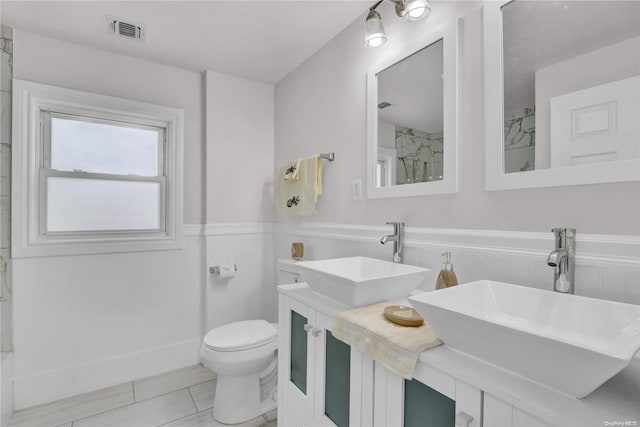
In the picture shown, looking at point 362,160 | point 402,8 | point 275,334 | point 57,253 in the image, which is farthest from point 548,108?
point 57,253

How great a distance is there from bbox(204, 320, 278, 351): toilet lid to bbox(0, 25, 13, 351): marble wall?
4.08ft

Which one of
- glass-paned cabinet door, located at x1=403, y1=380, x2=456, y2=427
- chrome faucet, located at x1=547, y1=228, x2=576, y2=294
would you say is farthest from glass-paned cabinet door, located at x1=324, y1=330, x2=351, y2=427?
chrome faucet, located at x1=547, y1=228, x2=576, y2=294

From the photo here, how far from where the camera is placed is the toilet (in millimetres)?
1738

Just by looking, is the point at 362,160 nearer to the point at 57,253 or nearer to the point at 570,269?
the point at 570,269

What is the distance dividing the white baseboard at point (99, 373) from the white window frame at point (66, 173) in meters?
0.78

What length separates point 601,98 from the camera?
0.93 m

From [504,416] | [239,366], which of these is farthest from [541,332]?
[239,366]

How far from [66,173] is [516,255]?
8.72 feet

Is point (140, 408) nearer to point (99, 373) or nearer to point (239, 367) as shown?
point (99, 373)

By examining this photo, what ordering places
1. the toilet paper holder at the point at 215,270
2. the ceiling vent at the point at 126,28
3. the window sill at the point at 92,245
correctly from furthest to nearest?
1. the toilet paper holder at the point at 215,270
2. the window sill at the point at 92,245
3. the ceiling vent at the point at 126,28

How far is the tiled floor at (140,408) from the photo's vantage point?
5.91 feet

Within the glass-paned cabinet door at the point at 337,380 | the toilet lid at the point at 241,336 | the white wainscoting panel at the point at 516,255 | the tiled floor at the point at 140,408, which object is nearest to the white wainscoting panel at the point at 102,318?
the tiled floor at the point at 140,408

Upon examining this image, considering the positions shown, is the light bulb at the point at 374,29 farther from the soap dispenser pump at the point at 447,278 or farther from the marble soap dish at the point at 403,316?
the marble soap dish at the point at 403,316

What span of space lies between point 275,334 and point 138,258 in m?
1.21
